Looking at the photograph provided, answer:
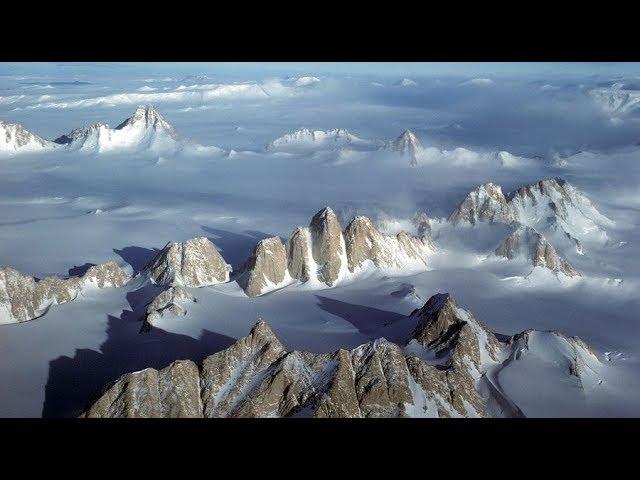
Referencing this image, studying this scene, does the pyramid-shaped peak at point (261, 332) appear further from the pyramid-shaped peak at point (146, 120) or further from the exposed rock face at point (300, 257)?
the pyramid-shaped peak at point (146, 120)

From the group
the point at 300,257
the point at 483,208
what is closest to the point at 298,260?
the point at 300,257

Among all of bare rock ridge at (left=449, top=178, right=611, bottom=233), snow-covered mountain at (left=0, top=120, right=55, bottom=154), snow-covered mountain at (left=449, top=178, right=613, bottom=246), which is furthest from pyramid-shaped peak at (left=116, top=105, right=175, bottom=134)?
bare rock ridge at (left=449, top=178, right=611, bottom=233)

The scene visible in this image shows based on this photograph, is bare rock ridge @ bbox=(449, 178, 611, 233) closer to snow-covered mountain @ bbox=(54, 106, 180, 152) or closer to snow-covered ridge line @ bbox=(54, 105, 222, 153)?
snow-covered ridge line @ bbox=(54, 105, 222, 153)

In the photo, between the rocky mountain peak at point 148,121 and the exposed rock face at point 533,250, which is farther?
the rocky mountain peak at point 148,121

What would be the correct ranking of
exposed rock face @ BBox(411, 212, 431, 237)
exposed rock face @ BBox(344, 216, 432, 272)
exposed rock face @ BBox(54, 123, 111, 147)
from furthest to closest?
exposed rock face @ BBox(54, 123, 111, 147)
exposed rock face @ BBox(411, 212, 431, 237)
exposed rock face @ BBox(344, 216, 432, 272)

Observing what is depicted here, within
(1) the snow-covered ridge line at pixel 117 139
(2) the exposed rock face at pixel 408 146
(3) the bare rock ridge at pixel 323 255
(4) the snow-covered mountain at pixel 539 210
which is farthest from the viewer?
(2) the exposed rock face at pixel 408 146

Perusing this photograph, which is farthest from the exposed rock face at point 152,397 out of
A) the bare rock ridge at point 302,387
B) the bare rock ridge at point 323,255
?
the bare rock ridge at point 323,255
